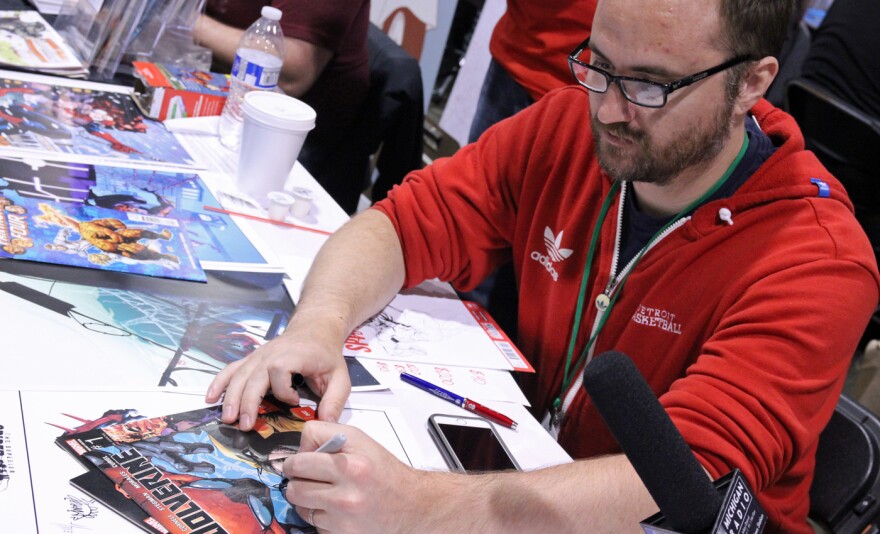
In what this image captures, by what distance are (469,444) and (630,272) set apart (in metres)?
0.40

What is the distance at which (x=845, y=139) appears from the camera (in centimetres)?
280

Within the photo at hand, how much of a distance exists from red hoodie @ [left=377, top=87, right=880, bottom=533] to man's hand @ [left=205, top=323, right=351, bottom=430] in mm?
352

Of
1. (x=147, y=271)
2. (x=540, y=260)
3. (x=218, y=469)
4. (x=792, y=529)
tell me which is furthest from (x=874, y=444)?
(x=147, y=271)

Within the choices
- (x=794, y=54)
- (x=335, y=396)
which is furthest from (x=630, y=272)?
(x=794, y=54)

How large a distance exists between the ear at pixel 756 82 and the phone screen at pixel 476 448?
0.59 meters

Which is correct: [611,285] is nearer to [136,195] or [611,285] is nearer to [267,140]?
[267,140]

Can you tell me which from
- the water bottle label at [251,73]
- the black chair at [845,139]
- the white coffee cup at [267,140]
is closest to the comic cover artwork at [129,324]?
the white coffee cup at [267,140]

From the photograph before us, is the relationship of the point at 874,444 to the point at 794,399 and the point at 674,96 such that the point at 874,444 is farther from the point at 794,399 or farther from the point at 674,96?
the point at 674,96

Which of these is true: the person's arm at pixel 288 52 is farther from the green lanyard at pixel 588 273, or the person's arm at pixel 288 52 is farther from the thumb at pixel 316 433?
the thumb at pixel 316 433

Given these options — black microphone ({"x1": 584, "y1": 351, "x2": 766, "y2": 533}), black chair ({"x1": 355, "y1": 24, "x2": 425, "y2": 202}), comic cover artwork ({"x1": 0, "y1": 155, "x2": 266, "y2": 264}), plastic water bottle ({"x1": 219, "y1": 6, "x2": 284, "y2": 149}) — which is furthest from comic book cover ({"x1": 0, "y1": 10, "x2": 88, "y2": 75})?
black microphone ({"x1": 584, "y1": 351, "x2": 766, "y2": 533})

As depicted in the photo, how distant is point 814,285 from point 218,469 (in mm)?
747

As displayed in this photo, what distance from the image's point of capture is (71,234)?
1.18 meters

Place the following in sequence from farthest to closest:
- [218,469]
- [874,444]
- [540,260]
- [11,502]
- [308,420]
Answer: [540,260] → [874,444] → [308,420] → [218,469] → [11,502]

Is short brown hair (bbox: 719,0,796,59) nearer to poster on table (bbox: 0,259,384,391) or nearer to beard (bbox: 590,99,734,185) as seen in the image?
beard (bbox: 590,99,734,185)
